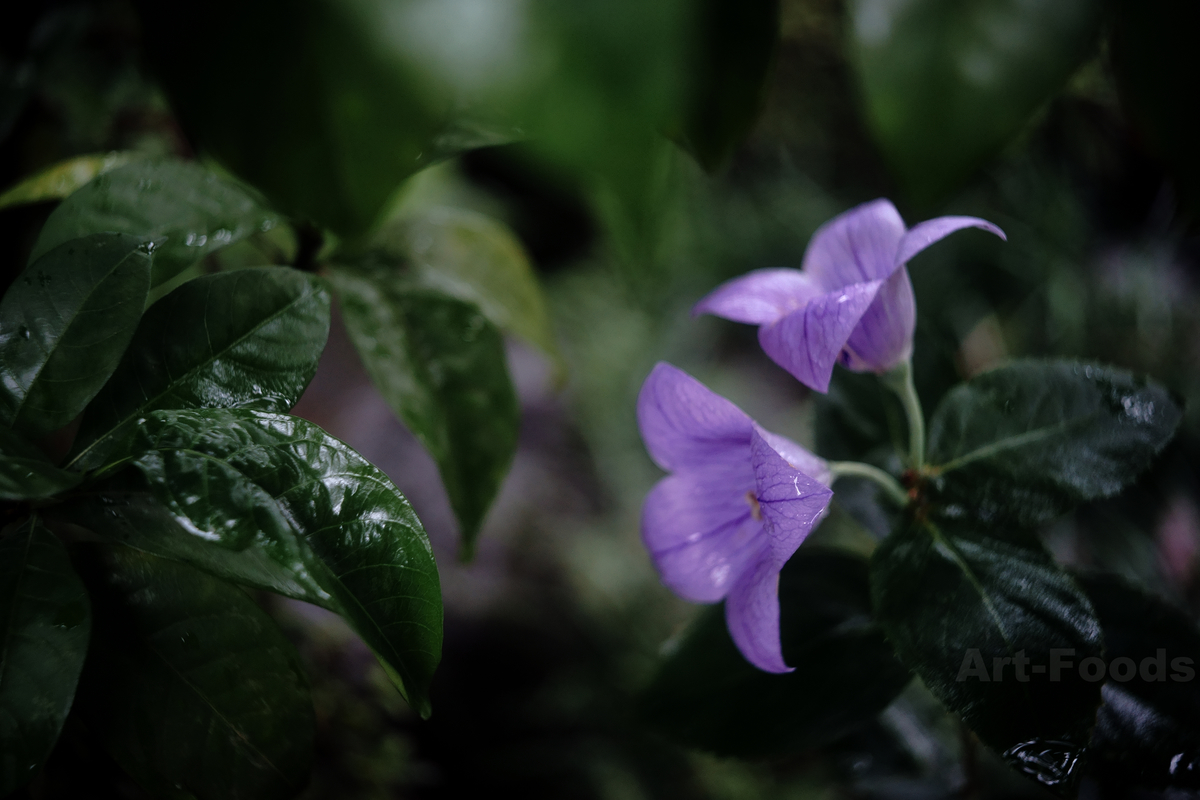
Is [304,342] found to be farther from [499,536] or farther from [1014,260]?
[1014,260]

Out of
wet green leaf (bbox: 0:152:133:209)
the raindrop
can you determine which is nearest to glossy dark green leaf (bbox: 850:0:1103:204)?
the raindrop

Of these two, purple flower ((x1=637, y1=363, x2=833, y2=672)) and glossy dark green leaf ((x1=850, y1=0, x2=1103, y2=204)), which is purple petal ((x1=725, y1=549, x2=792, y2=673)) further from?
glossy dark green leaf ((x1=850, y1=0, x2=1103, y2=204))

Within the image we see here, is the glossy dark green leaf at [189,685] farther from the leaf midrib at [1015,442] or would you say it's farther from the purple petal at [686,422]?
the leaf midrib at [1015,442]

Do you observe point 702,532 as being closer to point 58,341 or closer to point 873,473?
point 873,473

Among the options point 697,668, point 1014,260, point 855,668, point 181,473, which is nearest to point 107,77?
point 181,473

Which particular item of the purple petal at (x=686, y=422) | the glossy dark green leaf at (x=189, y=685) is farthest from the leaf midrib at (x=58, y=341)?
the purple petal at (x=686, y=422)
